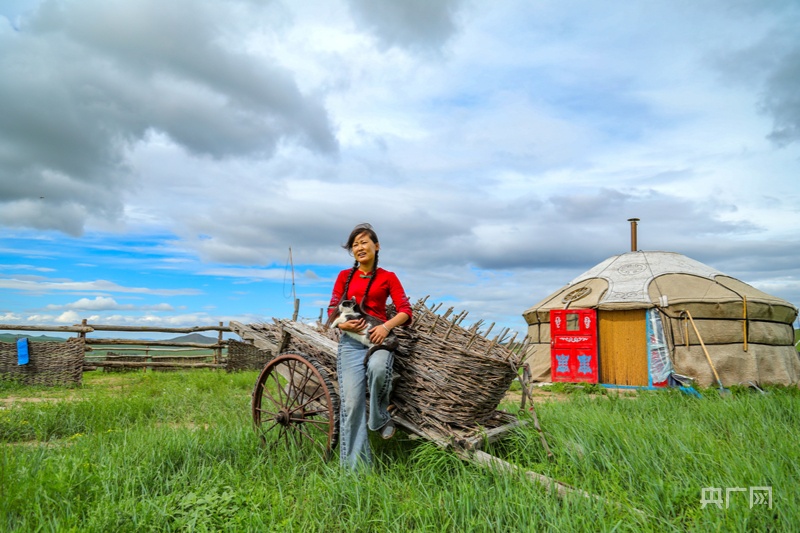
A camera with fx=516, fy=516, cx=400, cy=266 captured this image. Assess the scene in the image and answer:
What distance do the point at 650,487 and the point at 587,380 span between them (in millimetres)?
8524

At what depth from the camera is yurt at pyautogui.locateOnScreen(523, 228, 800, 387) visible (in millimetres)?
10500

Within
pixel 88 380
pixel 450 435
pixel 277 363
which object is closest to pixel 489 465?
pixel 450 435

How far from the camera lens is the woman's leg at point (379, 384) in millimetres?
3691

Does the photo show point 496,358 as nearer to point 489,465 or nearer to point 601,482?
point 489,465

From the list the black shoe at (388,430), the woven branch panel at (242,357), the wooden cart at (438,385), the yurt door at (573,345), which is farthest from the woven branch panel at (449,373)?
the woven branch panel at (242,357)

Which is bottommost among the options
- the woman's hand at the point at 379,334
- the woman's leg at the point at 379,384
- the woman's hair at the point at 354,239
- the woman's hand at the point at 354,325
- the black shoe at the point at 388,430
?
the black shoe at the point at 388,430

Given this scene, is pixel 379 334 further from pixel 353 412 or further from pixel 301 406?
pixel 301 406

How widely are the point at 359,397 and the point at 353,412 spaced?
4.6 inches

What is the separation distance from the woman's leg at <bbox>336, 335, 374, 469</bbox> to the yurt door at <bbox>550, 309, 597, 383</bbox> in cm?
868

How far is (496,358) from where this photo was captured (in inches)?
147

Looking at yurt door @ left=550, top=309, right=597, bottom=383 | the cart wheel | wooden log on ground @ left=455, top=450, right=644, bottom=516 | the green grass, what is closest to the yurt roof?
yurt door @ left=550, top=309, right=597, bottom=383

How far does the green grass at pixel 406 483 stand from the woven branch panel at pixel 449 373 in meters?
0.30

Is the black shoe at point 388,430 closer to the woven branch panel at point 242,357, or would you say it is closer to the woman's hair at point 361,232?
the woman's hair at point 361,232

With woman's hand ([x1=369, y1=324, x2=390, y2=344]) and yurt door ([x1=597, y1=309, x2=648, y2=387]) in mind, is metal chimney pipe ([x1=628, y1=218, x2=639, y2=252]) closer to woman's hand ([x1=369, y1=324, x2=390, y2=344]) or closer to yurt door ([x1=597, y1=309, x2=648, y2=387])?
yurt door ([x1=597, y1=309, x2=648, y2=387])
